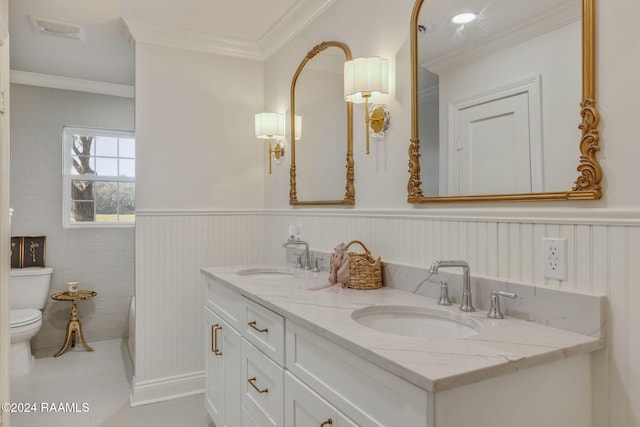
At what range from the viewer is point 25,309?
329 cm

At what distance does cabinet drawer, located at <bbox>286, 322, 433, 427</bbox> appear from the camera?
0.88 m

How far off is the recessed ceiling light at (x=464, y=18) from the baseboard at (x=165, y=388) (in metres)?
2.63

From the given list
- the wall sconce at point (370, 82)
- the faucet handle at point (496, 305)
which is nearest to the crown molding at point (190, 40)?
the wall sconce at point (370, 82)

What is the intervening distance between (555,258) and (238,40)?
8.39ft

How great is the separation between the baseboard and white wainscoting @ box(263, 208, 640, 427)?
1800mm

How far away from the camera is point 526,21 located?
50.9 inches

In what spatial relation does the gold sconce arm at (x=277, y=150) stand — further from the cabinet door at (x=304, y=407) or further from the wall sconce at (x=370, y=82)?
the cabinet door at (x=304, y=407)

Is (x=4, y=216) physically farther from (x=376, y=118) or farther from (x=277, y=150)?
(x=376, y=118)

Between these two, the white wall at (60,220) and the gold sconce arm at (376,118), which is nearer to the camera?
the gold sconce arm at (376,118)

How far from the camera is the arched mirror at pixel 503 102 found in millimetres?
1160

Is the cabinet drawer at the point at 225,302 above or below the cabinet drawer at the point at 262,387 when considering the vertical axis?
above

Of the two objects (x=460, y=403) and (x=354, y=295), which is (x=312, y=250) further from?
(x=460, y=403)

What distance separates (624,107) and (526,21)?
417 millimetres

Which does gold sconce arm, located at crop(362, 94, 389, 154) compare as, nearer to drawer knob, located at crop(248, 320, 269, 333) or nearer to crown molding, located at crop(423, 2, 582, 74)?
crown molding, located at crop(423, 2, 582, 74)
